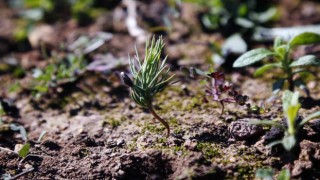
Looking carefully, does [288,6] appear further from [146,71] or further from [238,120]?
[146,71]

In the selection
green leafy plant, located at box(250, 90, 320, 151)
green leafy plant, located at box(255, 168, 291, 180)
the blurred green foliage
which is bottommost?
green leafy plant, located at box(255, 168, 291, 180)

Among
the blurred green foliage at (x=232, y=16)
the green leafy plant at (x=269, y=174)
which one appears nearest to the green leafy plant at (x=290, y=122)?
the green leafy plant at (x=269, y=174)

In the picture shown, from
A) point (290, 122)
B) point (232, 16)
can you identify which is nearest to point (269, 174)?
point (290, 122)

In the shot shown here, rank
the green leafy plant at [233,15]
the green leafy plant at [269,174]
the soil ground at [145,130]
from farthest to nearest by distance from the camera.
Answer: the green leafy plant at [233,15], the soil ground at [145,130], the green leafy plant at [269,174]

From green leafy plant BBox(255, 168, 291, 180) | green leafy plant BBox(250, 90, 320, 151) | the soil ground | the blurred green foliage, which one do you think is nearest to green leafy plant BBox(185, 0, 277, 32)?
the blurred green foliage

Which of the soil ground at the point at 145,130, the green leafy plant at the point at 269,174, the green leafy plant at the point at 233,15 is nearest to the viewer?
the green leafy plant at the point at 269,174

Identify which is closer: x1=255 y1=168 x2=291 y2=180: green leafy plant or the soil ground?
x1=255 y1=168 x2=291 y2=180: green leafy plant

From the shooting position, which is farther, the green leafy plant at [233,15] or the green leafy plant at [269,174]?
the green leafy plant at [233,15]

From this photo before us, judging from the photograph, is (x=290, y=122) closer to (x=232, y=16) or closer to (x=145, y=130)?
(x=145, y=130)

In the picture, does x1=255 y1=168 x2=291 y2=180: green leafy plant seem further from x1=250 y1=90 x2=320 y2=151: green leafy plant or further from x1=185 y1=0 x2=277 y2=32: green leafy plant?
x1=185 y1=0 x2=277 y2=32: green leafy plant

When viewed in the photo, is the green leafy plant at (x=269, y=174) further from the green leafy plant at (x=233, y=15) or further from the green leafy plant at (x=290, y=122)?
the green leafy plant at (x=233, y=15)

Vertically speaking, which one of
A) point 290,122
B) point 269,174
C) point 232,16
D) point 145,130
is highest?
point 232,16

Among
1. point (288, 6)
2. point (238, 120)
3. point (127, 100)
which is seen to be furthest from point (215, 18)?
point (238, 120)
